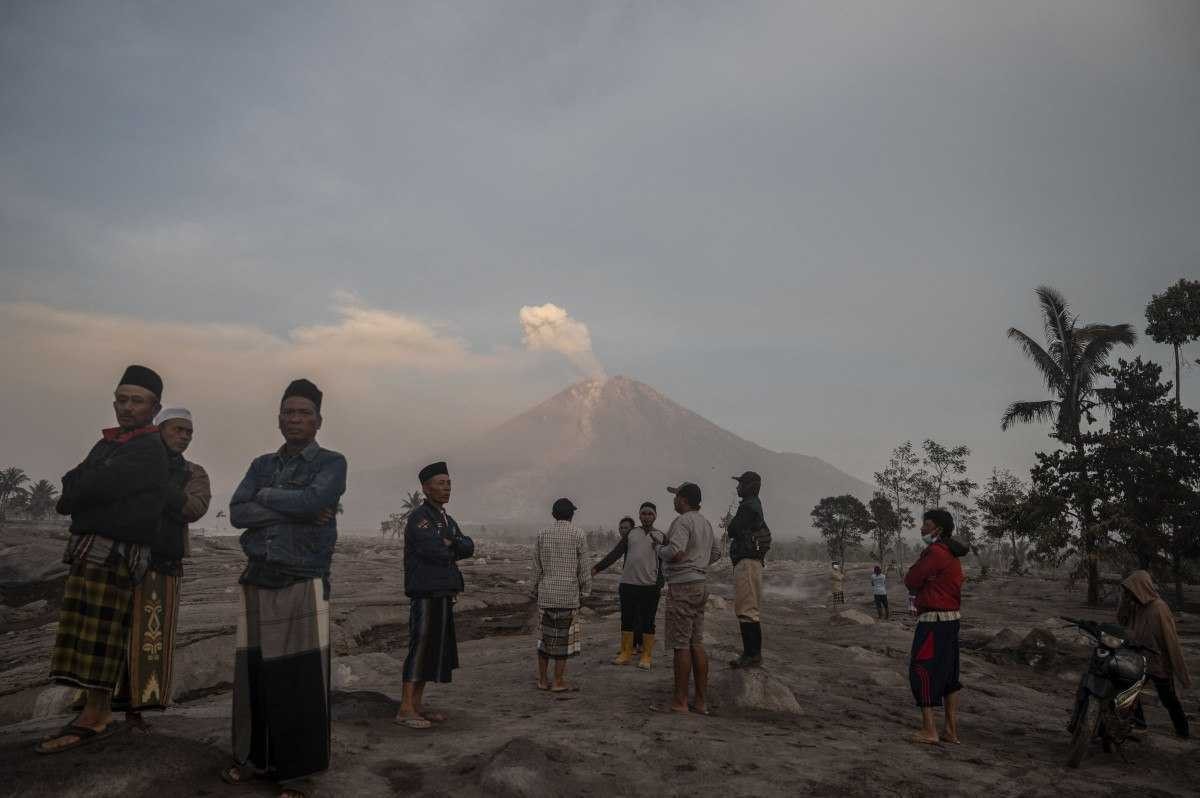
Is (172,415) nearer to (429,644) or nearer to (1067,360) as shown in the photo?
(429,644)

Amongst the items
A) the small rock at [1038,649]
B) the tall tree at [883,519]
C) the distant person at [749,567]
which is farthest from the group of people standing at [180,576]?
the tall tree at [883,519]

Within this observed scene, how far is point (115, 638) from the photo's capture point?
3807 millimetres

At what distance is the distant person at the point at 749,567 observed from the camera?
24.8ft

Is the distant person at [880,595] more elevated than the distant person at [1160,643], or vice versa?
the distant person at [1160,643]

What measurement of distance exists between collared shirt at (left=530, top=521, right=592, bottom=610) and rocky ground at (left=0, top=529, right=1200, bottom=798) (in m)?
1.00

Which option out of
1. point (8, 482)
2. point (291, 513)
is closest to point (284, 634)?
point (291, 513)

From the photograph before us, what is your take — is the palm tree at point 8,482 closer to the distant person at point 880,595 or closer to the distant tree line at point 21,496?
the distant tree line at point 21,496

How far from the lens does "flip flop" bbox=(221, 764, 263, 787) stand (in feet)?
12.1

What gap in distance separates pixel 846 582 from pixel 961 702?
85.9 feet

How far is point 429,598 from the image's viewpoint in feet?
18.1

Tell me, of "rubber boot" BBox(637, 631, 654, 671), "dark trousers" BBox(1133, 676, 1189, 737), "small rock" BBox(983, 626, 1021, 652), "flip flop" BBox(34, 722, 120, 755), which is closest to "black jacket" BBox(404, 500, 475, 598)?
"flip flop" BBox(34, 722, 120, 755)

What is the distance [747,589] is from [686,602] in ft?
5.16

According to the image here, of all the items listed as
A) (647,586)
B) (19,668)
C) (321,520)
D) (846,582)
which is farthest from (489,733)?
(846,582)

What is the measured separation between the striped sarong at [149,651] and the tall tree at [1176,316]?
85.5ft
